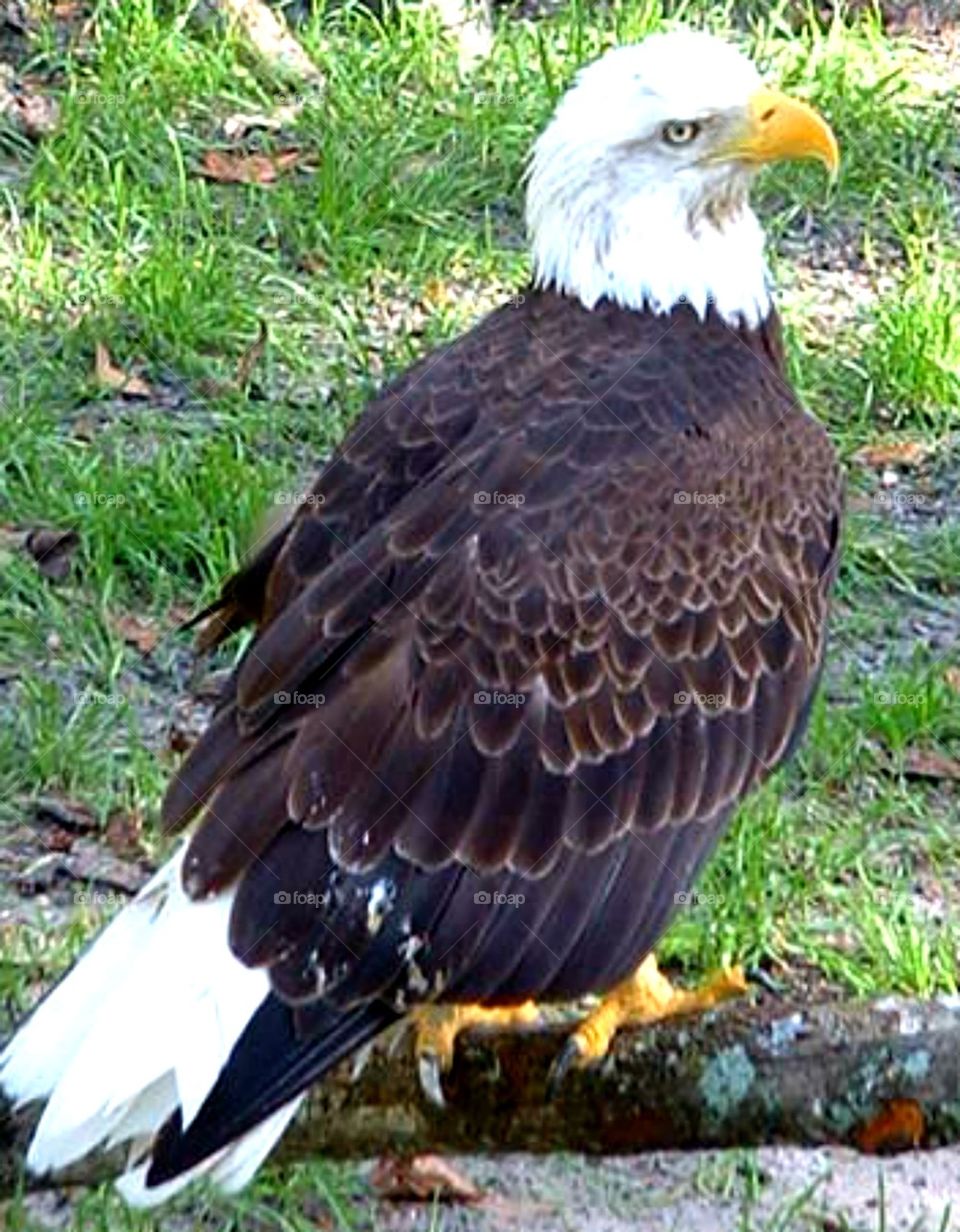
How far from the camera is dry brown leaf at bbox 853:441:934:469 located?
24.4 feet

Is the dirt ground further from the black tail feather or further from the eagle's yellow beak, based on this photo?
the eagle's yellow beak

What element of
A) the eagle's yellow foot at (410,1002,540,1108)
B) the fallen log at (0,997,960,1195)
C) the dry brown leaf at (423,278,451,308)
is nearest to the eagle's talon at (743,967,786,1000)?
the eagle's yellow foot at (410,1002,540,1108)

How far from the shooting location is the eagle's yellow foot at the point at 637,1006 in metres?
4.00

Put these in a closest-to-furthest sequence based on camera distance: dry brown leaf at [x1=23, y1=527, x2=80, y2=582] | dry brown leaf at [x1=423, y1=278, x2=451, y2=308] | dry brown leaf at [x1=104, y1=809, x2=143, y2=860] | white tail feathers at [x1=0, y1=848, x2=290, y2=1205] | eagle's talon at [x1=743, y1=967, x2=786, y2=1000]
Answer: white tail feathers at [x1=0, y1=848, x2=290, y2=1205] < eagle's talon at [x1=743, y1=967, x2=786, y2=1000] < dry brown leaf at [x1=104, y1=809, x2=143, y2=860] < dry brown leaf at [x1=23, y1=527, x2=80, y2=582] < dry brown leaf at [x1=423, y1=278, x2=451, y2=308]

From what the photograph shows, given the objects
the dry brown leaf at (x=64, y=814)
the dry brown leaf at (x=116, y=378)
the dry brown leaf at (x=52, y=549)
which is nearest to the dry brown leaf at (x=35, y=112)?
the dry brown leaf at (x=116, y=378)

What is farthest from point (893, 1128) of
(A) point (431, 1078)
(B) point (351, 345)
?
(B) point (351, 345)

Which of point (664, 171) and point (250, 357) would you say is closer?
point (664, 171)

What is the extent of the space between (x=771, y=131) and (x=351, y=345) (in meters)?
2.60

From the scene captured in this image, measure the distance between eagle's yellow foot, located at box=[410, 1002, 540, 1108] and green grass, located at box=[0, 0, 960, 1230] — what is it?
0.63 metres

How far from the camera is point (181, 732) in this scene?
6.29 m

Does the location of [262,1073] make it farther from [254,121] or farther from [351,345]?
[254,121]

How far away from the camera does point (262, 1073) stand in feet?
13.0

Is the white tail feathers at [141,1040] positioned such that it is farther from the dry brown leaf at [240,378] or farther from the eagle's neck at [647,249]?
the dry brown leaf at [240,378]

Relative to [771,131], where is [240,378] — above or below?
below
